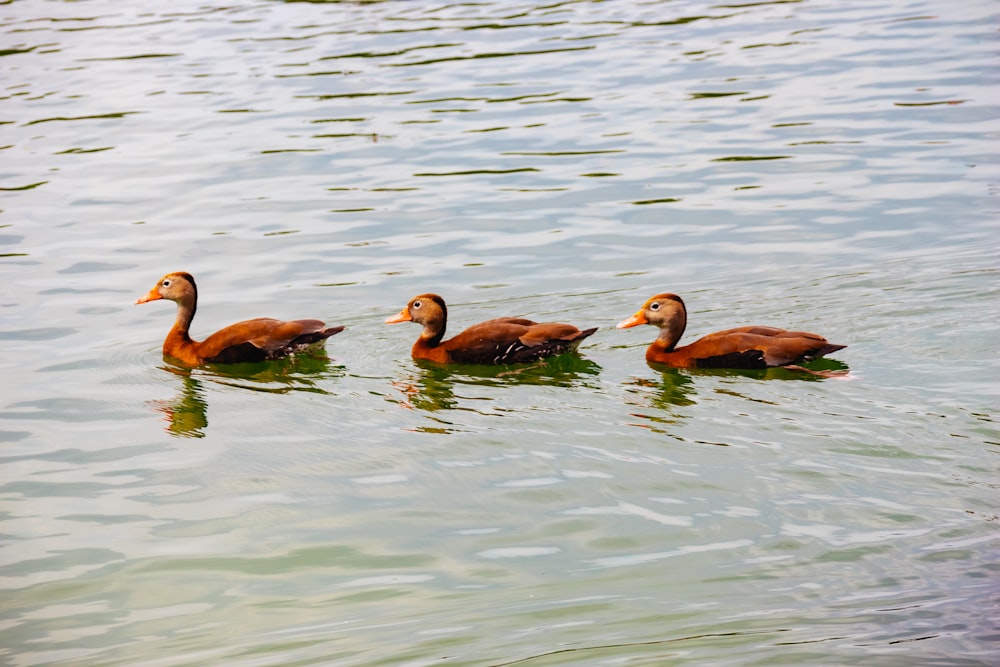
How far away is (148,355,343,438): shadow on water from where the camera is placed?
10.5 m

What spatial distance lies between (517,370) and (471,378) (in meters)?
0.37

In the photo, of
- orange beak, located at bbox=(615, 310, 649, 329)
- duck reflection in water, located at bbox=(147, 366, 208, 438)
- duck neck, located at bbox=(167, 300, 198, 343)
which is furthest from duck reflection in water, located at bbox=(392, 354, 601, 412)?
duck neck, located at bbox=(167, 300, 198, 343)

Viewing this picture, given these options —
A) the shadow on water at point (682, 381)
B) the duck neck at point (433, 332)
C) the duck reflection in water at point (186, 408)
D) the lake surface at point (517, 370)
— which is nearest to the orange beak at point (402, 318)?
the duck neck at point (433, 332)

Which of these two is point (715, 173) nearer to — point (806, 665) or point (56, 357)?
point (56, 357)

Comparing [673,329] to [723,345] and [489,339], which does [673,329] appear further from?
[489,339]

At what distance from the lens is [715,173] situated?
16.0 meters

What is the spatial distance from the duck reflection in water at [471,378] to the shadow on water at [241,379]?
0.70 metres

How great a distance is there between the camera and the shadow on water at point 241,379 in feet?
34.5

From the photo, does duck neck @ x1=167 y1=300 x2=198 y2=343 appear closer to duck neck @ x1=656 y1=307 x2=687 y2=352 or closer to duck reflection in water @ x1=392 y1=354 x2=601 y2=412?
duck reflection in water @ x1=392 y1=354 x2=601 y2=412

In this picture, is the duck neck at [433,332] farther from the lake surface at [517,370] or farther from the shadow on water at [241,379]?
the shadow on water at [241,379]

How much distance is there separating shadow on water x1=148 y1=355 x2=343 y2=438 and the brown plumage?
8.10 feet

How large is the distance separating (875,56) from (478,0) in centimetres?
985

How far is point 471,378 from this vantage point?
10812 mm

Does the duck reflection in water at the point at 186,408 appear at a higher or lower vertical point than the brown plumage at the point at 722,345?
lower
